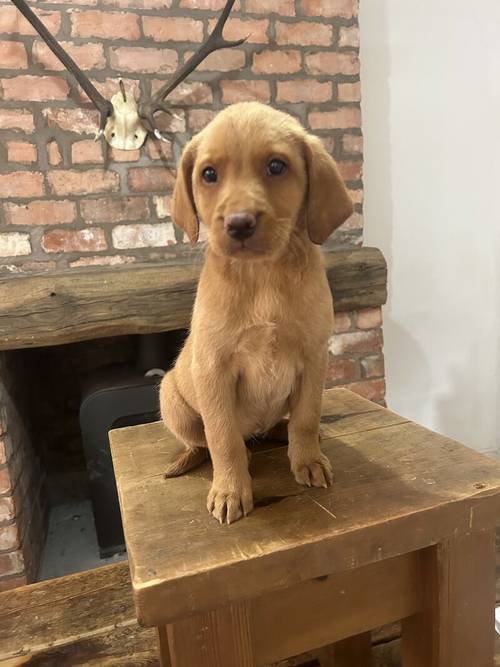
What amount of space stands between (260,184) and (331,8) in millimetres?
1410

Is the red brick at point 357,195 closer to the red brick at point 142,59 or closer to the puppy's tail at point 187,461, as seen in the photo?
the red brick at point 142,59

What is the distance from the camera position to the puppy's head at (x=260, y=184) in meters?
0.73

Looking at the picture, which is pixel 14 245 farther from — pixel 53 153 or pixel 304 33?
pixel 304 33

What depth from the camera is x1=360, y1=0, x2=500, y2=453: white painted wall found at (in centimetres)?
204

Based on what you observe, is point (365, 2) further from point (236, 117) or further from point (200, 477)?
point (200, 477)

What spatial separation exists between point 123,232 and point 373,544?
1.31 m

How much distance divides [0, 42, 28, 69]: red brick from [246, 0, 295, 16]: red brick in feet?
2.47

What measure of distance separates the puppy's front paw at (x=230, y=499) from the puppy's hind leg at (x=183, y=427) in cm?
17

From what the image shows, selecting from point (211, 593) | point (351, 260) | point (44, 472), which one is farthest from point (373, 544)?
point (44, 472)

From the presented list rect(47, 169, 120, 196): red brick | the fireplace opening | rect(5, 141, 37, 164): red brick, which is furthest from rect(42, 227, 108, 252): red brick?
the fireplace opening

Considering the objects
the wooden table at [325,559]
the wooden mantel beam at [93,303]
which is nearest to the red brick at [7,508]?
the wooden mantel beam at [93,303]

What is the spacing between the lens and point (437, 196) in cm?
219

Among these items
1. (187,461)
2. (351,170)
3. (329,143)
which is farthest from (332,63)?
(187,461)

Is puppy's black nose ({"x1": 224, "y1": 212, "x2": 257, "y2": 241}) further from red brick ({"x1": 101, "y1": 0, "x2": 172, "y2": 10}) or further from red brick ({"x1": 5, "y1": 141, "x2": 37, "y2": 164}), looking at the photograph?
red brick ({"x1": 101, "y1": 0, "x2": 172, "y2": 10})
